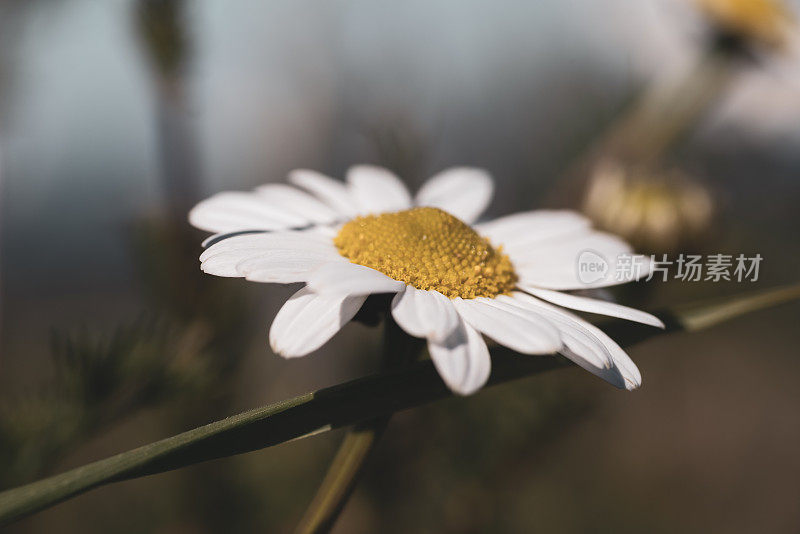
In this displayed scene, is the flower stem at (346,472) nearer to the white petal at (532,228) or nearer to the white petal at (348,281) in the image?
the white petal at (348,281)

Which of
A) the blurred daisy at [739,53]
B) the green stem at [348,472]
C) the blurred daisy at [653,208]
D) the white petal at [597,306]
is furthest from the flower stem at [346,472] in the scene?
the blurred daisy at [739,53]

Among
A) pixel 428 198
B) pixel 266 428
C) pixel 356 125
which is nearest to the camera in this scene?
pixel 266 428

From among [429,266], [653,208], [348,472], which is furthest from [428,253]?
[653,208]

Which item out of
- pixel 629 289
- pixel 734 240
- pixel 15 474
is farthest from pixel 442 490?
pixel 734 240

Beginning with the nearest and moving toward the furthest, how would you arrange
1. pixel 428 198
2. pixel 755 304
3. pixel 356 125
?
pixel 755 304
pixel 428 198
pixel 356 125

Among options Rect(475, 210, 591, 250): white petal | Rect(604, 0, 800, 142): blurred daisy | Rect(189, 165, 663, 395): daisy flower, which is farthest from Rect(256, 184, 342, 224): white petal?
Rect(604, 0, 800, 142): blurred daisy

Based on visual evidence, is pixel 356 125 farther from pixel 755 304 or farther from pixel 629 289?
pixel 755 304

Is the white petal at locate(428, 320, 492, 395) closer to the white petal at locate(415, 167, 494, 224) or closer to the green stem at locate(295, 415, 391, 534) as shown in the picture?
the green stem at locate(295, 415, 391, 534)

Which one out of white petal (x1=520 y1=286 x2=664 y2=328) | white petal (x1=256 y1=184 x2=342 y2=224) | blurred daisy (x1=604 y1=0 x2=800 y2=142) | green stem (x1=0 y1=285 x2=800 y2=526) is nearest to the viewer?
green stem (x1=0 y1=285 x2=800 y2=526)
